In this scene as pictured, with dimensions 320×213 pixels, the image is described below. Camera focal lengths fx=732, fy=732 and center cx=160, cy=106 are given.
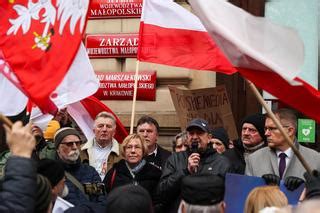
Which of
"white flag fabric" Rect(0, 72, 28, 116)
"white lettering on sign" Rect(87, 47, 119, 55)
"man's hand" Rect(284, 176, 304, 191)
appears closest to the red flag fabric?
"white flag fabric" Rect(0, 72, 28, 116)

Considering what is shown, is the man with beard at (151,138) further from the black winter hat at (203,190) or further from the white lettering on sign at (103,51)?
the black winter hat at (203,190)

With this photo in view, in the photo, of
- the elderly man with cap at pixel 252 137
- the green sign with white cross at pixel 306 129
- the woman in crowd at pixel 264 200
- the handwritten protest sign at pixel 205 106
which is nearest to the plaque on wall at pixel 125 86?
the handwritten protest sign at pixel 205 106

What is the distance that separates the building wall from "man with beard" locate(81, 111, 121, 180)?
218 cm

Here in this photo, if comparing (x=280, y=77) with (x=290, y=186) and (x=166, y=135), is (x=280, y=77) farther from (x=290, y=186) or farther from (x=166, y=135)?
(x=166, y=135)

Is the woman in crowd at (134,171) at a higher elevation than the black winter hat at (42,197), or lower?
lower

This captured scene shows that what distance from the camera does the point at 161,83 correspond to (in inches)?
365

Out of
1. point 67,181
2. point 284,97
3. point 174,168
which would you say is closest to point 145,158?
point 174,168

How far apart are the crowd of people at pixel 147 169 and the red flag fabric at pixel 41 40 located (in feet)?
1.27

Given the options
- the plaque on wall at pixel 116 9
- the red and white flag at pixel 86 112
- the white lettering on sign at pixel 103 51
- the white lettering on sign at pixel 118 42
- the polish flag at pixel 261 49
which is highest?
the plaque on wall at pixel 116 9

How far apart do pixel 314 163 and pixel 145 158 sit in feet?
4.76

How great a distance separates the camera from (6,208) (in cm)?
317

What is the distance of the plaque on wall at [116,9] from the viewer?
30.2 feet

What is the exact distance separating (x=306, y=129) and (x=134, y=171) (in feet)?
11.5

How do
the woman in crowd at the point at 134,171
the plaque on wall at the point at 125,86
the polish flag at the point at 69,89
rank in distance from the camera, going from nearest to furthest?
1. the polish flag at the point at 69,89
2. the woman in crowd at the point at 134,171
3. the plaque on wall at the point at 125,86
